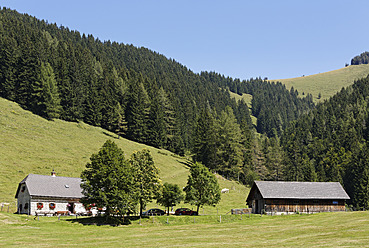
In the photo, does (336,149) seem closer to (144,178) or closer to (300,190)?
(300,190)

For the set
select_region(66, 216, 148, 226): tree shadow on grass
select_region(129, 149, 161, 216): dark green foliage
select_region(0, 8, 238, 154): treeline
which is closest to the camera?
select_region(66, 216, 148, 226): tree shadow on grass

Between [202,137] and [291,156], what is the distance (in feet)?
173

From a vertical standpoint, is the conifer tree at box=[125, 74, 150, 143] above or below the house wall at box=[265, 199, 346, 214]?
above

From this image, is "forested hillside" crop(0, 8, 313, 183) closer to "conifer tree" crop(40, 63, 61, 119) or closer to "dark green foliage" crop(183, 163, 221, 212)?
"conifer tree" crop(40, 63, 61, 119)

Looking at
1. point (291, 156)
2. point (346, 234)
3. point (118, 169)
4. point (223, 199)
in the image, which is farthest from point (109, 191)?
point (291, 156)

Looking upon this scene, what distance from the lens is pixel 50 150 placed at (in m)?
91.8

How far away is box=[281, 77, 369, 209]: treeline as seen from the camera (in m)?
115

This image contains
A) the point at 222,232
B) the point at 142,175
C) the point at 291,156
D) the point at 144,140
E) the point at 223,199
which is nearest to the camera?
the point at 222,232

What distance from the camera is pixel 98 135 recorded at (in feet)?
376

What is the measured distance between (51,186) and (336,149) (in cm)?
12530

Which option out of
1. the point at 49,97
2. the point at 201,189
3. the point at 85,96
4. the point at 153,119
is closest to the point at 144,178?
the point at 201,189

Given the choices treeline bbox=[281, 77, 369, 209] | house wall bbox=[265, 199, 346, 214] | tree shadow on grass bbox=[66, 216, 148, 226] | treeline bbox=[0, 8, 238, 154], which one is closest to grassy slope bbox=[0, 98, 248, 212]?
treeline bbox=[0, 8, 238, 154]

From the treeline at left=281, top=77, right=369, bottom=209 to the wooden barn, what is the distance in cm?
3699

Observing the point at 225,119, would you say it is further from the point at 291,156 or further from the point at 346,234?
the point at 346,234
